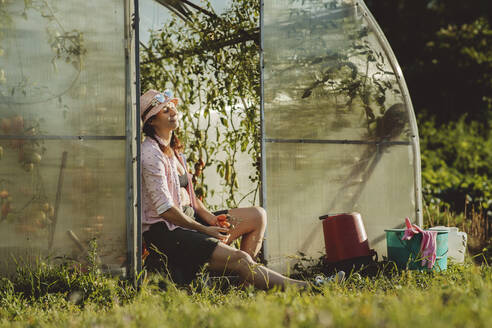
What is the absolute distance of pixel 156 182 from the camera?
12.9 ft

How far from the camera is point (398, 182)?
5.14m

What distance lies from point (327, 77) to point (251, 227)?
1577 mm

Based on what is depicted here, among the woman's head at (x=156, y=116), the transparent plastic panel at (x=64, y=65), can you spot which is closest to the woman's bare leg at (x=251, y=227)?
the woman's head at (x=156, y=116)

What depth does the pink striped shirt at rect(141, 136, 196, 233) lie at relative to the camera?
3.90 meters

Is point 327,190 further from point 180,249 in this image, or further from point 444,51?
point 444,51

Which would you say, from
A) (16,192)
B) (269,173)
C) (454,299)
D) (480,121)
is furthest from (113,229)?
(480,121)

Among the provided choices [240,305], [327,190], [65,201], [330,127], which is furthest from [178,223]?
[330,127]

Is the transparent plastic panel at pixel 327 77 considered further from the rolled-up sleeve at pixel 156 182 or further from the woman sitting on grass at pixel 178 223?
the rolled-up sleeve at pixel 156 182

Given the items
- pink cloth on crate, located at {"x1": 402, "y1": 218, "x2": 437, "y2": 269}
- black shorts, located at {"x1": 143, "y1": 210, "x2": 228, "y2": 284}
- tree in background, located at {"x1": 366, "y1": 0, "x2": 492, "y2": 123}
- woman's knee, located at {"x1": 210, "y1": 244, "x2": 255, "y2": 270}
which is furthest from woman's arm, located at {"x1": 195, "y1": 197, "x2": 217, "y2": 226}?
tree in background, located at {"x1": 366, "y1": 0, "x2": 492, "y2": 123}

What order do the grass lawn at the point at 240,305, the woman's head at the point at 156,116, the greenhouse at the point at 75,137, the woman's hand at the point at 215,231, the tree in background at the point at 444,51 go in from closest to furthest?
the grass lawn at the point at 240,305 → the greenhouse at the point at 75,137 → the woman's hand at the point at 215,231 → the woman's head at the point at 156,116 → the tree in background at the point at 444,51

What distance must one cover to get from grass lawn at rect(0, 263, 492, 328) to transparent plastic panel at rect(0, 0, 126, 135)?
108cm

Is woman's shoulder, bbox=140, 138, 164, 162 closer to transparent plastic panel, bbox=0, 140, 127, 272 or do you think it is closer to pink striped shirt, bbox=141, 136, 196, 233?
pink striped shirt, bbox=141, 136, 196, 233

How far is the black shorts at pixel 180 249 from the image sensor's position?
3.82 metres

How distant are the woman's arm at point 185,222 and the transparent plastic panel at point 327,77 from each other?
1056mm
